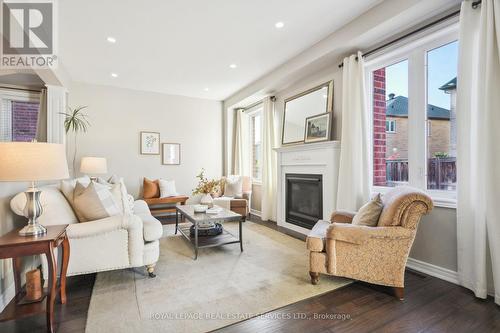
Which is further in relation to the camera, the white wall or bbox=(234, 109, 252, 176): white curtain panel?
bbox=(234, 109, 252, 176): white curtain panel

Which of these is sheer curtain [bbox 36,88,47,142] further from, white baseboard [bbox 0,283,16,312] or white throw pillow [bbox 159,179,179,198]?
white baseboard [bbox 0,283,16,312]

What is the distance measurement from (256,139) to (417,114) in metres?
3.72

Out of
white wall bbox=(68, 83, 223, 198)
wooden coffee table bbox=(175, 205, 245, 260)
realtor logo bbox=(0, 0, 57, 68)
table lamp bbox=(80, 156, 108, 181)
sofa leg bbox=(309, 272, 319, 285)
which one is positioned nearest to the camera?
sofa leg bbox=(309, 272, 319, 285)

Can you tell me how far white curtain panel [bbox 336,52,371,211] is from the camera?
3125 millimetres

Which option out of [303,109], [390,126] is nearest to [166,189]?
[303,109]

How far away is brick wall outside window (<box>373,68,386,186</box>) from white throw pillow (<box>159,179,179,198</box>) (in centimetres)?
399

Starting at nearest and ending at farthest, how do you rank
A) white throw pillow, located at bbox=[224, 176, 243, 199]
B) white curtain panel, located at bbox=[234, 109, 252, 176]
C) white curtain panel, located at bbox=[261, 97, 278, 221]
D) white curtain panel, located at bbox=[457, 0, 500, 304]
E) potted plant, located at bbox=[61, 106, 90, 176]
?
1. white curtain panel, located at bbox=[457, 0, 500, 304]
2. potted plant, located at bbox=[61, 106, 90, 176]
3. white curtain panel, located at bbox=[261, 97, 278, 221]
4. white throw pillow, located at bbox=[224, 176, 243, 199]
5. white curtain panel, located at bbox=[234, 109, 252, 176]

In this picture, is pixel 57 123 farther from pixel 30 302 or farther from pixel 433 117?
pixel 433 117

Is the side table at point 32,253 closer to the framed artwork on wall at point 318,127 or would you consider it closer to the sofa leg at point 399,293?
the sofa leg at point 399,293

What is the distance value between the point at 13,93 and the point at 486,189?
7.07 metres

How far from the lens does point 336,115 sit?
143 inches

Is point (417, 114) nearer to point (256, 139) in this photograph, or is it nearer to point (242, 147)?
point (256, 139)


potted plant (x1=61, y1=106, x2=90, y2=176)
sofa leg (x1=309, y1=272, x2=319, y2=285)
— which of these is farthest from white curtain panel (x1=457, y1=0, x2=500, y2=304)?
potted plant (x1=61, y1=106, x2=90, y2=176)

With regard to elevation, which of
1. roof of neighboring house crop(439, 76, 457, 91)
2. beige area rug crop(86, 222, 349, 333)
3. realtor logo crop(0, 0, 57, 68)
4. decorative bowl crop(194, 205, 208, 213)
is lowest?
beige area rug crop(86, 222, 349, 333)
